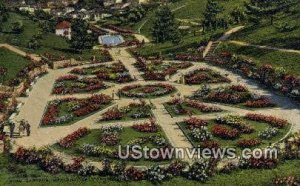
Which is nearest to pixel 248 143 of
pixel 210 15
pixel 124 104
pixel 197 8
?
pixel 124 104

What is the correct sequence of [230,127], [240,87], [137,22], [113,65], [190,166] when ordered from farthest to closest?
[137,22] < [113,65] < [240,87] < [230,127] < [190,166]

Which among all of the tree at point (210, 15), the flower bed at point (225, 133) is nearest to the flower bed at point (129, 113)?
the flower bed at point (225, 133)

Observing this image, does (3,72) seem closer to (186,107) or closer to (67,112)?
(67,112)

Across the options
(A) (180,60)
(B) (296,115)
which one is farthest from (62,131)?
(A) (180,60)

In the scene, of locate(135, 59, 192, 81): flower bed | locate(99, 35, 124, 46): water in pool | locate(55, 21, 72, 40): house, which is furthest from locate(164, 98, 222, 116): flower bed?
locate(55, 21, 72, 40): house

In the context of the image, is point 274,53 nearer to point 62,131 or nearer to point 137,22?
point 62,131

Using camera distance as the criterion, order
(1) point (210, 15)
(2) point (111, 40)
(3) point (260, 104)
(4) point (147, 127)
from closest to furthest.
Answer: (4) point (147, 127), (3) point (260, 104), (1) point (210, 15), (2) point (111, 40)

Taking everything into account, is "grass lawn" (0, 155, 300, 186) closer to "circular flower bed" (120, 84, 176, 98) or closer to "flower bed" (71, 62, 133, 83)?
"circular flower bed" (120, 84, 176, 98)
